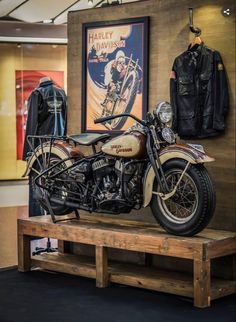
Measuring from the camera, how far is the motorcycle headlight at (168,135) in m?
5.28

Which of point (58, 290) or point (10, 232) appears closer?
point (58, 290)

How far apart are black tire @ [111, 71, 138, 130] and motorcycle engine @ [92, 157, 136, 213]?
1.98 feet

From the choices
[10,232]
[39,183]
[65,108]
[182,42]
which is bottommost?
[10,232]

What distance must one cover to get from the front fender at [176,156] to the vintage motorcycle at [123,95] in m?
0.94

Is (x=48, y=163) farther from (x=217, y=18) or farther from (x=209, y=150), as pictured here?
(x=217, y=18)

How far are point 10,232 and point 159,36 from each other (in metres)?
3.16

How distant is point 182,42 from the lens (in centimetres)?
565

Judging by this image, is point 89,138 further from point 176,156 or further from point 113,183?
point 176,156

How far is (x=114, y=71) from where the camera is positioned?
6148 mm

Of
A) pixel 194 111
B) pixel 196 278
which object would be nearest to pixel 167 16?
pixel 194 111

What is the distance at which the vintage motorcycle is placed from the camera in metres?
5.98

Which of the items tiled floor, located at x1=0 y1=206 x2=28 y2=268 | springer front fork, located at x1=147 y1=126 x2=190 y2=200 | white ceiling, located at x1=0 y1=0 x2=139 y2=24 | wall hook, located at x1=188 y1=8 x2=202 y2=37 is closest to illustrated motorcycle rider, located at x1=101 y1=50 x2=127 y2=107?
wall hook, located at x1=188 y1=8 x2=202 y2=37

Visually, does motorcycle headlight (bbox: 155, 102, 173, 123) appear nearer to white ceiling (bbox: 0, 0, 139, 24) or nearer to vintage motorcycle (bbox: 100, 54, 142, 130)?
vintage motorcycle (bbox: 100, 54, 142, 130)

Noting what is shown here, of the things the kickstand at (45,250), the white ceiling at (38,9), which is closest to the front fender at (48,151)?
the kickstand at (45,250)
